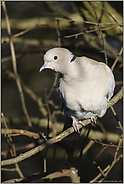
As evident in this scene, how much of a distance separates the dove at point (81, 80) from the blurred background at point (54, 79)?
1.18 ft

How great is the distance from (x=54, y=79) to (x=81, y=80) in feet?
6.56

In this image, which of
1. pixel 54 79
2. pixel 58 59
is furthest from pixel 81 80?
pixel 54 79

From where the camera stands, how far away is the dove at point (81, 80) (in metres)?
1.46

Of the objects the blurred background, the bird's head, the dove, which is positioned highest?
the blurred background

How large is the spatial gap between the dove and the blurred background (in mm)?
359

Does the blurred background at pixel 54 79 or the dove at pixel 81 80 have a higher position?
the blurred background at pixel 54 79

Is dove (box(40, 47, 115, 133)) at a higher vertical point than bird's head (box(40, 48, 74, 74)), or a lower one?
lower

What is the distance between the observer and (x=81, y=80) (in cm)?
152

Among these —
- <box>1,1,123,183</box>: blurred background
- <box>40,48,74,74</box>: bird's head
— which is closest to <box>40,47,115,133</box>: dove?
<box>40,48,74,74</box>: bird's head

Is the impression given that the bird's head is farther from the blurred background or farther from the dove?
the blurred background

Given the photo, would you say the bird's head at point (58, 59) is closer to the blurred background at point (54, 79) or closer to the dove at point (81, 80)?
the dove at point (81, 80)

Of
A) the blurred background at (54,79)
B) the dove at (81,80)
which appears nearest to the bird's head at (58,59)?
the dove at (81,80)

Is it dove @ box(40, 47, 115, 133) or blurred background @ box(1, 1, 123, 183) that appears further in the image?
blurred background @ box(1, 1, 123, 183)

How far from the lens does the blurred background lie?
2.27 meters
